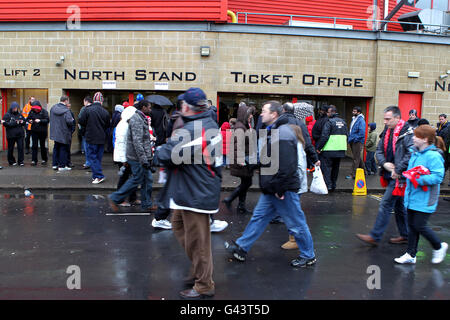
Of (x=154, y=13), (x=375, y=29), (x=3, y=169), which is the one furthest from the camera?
(x=375, y=29)

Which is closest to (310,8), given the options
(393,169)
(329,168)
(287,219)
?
(329,168)

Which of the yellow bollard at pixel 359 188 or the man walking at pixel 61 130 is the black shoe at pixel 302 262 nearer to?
the yellow bollard at pixel 359 188

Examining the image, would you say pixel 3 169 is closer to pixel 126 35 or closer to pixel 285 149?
pixel 126 35

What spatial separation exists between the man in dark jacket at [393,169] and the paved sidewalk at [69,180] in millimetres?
3841

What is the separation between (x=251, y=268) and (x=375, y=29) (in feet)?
37.7

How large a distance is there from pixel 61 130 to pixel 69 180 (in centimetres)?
165

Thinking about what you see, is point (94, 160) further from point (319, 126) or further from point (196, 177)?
point (196, 177)

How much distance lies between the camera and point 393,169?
5504 millimetres

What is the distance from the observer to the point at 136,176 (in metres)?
6.94

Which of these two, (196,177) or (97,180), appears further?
(97,180)

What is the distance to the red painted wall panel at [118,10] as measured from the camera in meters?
12.8

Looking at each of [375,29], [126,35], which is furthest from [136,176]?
[375,29]

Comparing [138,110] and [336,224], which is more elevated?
[138,110]
